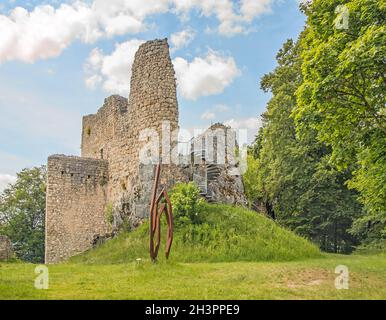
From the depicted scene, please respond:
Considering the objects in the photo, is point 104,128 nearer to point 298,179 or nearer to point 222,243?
point 298,179

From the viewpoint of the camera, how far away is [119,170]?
21609 millimetres

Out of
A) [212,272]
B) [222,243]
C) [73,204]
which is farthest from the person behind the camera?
[73,204]

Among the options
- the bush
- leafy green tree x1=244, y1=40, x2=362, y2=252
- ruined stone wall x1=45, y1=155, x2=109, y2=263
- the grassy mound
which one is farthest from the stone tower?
leafy green tree x1=244, y1=40, x2=362, y2=252

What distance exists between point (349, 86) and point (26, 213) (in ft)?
107

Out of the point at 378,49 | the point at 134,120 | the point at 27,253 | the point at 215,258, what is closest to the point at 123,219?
the point at 134,120

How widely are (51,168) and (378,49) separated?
677 inches

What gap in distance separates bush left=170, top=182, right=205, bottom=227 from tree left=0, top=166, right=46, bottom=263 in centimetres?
2350

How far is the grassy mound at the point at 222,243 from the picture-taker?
47.4ft

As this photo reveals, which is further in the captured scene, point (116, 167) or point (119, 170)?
point (116, 167)

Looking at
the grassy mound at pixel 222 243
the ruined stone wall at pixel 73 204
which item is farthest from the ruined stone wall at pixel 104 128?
the grassy mound at pixel 222 243

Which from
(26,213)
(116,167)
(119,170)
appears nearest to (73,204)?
(116,167)

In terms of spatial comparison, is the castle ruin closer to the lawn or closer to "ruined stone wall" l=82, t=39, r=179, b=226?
"ruined stone wall" l=82, t=39, r=179, b=226

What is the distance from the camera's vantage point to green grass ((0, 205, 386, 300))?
7844 millimetres
